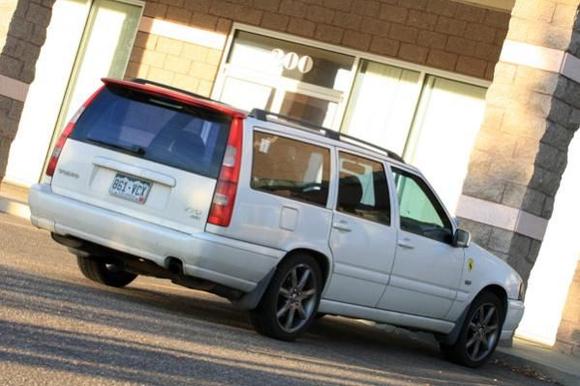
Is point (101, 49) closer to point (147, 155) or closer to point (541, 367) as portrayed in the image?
point (541, 367)

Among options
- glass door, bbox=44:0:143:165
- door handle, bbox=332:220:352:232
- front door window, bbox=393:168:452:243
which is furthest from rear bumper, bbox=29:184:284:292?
glass door, bbox=44:0:143:165

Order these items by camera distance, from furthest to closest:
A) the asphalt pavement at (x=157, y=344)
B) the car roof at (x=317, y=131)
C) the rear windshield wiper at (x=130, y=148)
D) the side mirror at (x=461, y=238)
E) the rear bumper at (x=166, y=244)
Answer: the side mirror at (x=461, y=238) < the car roof at (x=317, y=131) < the rear windshield wiper at (x=130, y=148) < the rear bumper at (x=166, y=244) < the asphalt pavement at (x=157, y=344)

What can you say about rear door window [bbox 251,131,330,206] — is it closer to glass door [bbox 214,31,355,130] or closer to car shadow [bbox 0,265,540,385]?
car shadow [bbox 0,265,540,385]

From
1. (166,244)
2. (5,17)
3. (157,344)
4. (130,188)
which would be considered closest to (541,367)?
(166,244)

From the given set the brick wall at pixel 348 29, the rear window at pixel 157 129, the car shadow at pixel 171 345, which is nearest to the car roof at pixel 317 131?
the rear window at pixel 157 129

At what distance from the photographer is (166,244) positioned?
9.75 m

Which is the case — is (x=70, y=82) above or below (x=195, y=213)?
above

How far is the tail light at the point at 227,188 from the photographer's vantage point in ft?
32.1

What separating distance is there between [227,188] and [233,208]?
5.8 inches

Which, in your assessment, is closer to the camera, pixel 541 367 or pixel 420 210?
pixel 420 210

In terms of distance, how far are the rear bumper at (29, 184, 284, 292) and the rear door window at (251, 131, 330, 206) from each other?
0.49m

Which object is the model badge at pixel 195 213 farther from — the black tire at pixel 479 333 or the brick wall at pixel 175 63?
the brick wall at pixel 175 63

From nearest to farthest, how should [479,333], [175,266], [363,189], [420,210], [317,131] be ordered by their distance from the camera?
[175,266]
[317,131]
[363,189]
[420,210]
[479,333]

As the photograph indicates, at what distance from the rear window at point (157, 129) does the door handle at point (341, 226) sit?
1.17m
